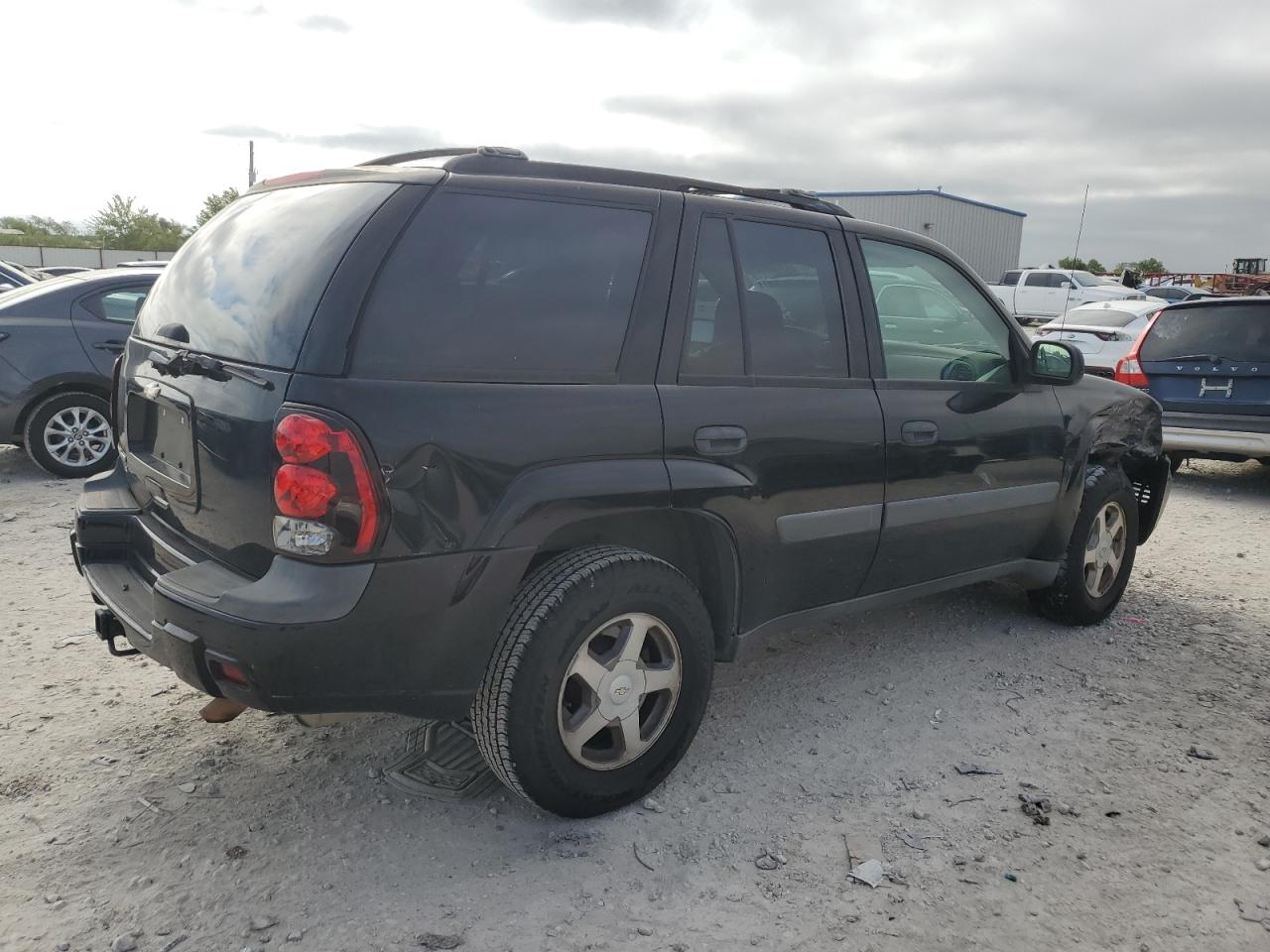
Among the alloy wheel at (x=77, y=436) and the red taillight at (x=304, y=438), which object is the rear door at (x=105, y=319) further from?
the red taillight at (x=304, y=438)

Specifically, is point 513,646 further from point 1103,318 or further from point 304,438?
point 1103,318

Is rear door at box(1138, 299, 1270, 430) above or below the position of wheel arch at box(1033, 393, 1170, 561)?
above

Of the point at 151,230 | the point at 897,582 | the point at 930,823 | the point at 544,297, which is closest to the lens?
the point at 544,297

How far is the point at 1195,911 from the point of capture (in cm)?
274

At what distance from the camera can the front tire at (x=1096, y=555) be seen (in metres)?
4.76

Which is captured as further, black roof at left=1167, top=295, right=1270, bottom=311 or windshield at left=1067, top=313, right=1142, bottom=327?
windshield at left=1067, top=313, right=1142, bottom=327

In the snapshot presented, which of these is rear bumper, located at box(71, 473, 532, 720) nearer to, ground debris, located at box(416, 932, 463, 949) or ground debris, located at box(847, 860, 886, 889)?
ground debris, located at box(416, 932, 463, 949)

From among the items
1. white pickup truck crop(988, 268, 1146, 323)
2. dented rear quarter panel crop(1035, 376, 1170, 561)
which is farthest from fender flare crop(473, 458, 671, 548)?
white pickup truck crop(988, 268, 1146, 323)

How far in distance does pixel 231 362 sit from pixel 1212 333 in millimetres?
8225

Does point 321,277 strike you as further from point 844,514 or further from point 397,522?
point 844,514

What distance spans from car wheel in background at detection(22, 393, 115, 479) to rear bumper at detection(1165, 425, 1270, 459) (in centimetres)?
845

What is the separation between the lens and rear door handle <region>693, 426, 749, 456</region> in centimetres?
314

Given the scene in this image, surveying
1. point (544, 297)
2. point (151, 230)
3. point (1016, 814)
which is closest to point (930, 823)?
point (1016, 814)

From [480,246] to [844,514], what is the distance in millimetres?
1601
